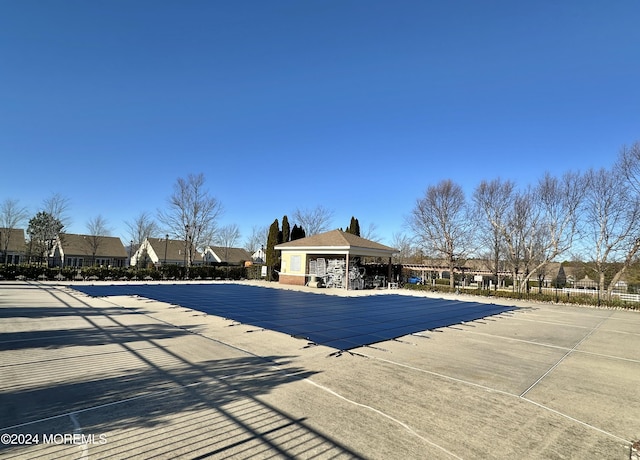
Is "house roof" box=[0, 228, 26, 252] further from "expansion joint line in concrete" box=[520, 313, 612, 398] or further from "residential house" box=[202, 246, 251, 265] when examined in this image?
"expansion joint line in concrete" box=[520, 313, 612, 398]

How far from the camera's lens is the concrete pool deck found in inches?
144

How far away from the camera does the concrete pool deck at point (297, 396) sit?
3650 mm

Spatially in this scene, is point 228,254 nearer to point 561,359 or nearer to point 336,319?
point 336,319

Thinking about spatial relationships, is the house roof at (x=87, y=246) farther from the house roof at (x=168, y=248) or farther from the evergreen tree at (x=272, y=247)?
the evergreen tree at (x=272, y=247)

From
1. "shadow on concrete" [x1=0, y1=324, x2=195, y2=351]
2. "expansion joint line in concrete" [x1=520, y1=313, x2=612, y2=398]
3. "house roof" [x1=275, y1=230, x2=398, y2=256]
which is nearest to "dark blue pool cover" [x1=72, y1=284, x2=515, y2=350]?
"shadow on concrete" [x1=0, y1=324, x2=195, y2=351]

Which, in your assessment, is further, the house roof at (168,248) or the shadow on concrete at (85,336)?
the house roof at (168,248)

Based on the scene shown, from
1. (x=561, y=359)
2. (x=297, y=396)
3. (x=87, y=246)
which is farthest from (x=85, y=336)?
(x=87, y=246)

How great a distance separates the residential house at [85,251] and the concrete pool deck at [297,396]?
44660 millimetres

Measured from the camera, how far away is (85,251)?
4797cm

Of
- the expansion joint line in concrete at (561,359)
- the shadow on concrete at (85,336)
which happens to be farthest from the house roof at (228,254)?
the expansion joint line in concrete at (561,359)

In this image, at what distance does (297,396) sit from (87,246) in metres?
54.6

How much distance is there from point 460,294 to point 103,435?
2669 centimetres

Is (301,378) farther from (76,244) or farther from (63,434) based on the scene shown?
(76,244)

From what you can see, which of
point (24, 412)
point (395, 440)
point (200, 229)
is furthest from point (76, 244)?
point (395, 440)
